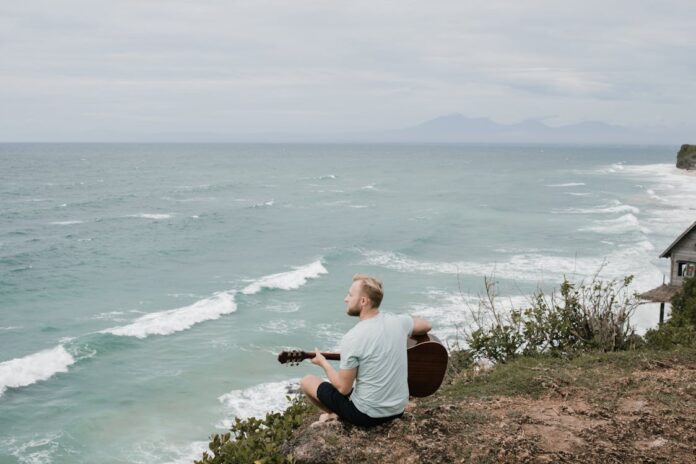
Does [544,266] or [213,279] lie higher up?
[544,266]

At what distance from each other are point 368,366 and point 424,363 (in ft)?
2.96

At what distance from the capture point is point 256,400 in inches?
731

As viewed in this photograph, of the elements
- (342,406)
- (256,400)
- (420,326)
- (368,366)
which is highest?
(420,326)

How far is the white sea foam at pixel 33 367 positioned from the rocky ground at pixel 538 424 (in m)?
16.7

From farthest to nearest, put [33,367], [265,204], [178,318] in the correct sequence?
[265,204], [178,318], [33,367]

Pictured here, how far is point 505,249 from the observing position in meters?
40.7

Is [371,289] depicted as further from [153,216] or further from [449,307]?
[153,216]

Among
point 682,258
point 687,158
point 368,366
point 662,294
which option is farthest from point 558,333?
point 687,158

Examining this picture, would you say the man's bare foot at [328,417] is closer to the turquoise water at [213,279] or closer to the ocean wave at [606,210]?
the turquoise water at [213,279]

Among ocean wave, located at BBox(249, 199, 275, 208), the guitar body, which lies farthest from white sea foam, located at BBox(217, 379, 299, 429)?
ocean wave, located at BBox(249, 199, 275, 208)

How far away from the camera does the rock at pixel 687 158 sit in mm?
118250

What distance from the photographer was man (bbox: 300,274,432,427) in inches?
207

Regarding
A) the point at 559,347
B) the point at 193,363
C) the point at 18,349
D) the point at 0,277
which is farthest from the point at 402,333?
the point at 0,277

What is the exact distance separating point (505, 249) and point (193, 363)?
Answer: 23.9 m
